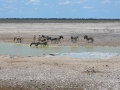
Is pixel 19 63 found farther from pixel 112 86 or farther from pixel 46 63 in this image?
pixel 112 86

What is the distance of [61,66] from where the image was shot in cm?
1625

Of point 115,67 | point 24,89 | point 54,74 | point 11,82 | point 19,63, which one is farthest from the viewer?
point 19,63

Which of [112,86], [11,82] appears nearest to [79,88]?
[112,86]

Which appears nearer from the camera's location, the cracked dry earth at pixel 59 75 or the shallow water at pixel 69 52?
the cracked dry earth at pixel 59 75

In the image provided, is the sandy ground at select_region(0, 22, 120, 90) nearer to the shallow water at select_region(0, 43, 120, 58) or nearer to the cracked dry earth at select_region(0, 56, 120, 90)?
the cracked dry earth at select_region(0, 56, 120, 90)

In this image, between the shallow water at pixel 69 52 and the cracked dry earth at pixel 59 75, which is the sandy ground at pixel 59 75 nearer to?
the cracked dry earth at pixel 59 75

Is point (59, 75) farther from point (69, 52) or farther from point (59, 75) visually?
point (69, 52)

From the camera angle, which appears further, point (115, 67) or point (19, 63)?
point (19, 63)

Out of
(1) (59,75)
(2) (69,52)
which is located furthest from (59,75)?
(2) (69,52)

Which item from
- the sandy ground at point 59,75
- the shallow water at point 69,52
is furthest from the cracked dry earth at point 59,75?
the shallow water at point 69,52

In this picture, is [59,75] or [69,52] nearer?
[59,75]

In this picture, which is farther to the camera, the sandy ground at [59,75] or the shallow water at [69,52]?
the shallow water at [69,52]

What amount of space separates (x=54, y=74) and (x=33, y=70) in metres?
1.48

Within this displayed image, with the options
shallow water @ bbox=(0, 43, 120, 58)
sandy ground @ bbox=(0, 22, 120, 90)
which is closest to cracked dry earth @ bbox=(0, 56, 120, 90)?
sandy ground @ bbox=(0, 22, 120, 90)
